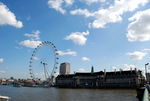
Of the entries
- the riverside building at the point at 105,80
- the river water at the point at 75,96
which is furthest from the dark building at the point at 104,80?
the river water at the point at 75,96

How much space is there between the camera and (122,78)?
112688mm

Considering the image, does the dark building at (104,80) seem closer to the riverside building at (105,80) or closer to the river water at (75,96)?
the riverside building at (105,80)

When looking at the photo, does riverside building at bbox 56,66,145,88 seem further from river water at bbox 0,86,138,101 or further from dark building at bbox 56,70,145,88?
river water at bbox 0,86,138,101

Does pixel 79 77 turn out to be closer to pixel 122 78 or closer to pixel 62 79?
pixel 62 79

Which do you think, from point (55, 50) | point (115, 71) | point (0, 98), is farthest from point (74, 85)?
point (0, 98)

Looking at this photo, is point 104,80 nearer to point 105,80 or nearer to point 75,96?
point 105,80

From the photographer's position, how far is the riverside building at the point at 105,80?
4245 inches

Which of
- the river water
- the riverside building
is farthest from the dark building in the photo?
the river water

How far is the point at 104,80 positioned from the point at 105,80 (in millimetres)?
660

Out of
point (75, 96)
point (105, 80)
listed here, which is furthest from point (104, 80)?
point (75, 96)

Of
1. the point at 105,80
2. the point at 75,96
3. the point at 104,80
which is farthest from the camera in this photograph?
the point at 104,80

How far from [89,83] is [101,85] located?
11324 mm

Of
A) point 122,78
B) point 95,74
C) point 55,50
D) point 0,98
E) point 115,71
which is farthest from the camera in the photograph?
point 95,74

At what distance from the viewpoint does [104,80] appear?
12194 cm
